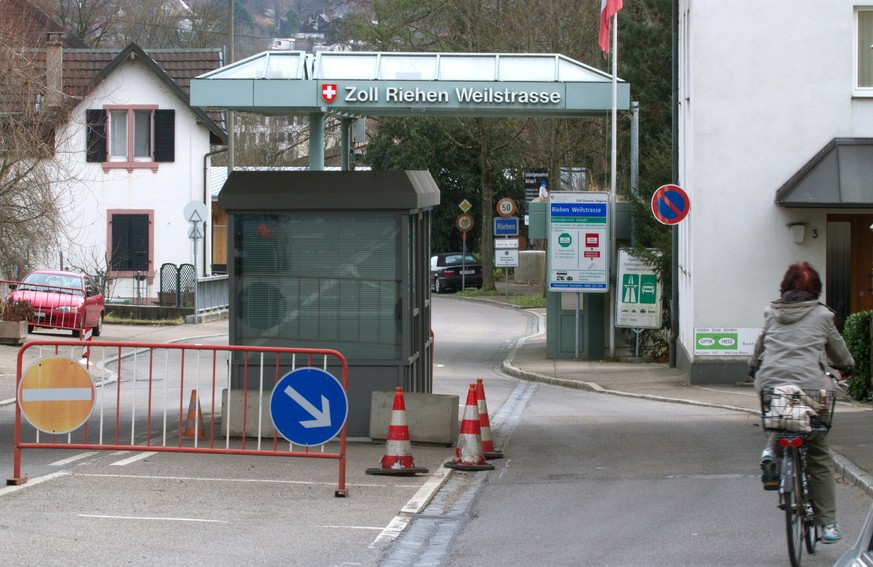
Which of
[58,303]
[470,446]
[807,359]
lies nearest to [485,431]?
[470,446]

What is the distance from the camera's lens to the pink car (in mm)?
29078

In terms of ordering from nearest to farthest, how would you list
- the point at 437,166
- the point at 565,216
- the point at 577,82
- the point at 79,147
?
the point at 577,82
the point at 565,216
the point at 79,147
the point at 437,166

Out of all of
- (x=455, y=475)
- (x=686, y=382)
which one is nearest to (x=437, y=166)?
(x=686, y=382)

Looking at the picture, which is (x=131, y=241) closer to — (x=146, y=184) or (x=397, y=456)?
(x=146, y=184)

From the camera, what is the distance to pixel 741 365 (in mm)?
19969

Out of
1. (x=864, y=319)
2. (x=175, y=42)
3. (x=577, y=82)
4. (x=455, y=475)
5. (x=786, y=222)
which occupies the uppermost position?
(x=175, y=42)

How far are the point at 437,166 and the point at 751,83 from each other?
38.4 meters

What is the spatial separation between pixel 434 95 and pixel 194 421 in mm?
7676

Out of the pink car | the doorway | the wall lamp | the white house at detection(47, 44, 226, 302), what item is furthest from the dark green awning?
the white house at detection(47, 44, 226, 302)

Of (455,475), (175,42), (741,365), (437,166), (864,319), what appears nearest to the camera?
(455,475)

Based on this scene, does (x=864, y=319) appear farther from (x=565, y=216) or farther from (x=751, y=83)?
(x=565, y=216)

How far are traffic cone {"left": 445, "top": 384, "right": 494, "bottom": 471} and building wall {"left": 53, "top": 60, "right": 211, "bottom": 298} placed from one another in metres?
32.9

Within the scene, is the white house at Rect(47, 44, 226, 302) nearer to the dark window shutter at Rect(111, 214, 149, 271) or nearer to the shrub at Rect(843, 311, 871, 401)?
the dark window shutter at Rect(111, 214, 149, 271)

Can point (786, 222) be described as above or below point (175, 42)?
below
